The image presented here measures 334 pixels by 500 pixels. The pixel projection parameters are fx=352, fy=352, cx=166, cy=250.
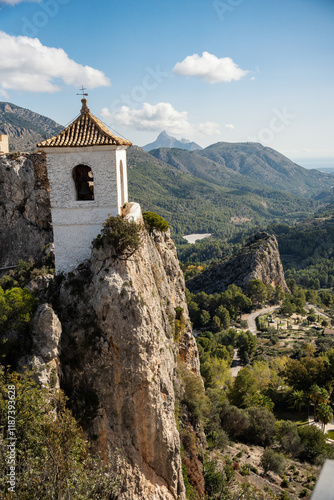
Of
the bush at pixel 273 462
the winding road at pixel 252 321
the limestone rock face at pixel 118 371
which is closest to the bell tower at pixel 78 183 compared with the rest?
the limestone rock face at pixel 118 371

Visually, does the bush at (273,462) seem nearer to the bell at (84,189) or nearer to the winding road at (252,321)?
the bell at (84,189)

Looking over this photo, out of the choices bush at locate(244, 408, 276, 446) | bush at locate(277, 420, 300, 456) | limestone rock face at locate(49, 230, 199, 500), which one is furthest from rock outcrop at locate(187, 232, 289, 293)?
limestone rock face at locate(49, 230, 199, 500)

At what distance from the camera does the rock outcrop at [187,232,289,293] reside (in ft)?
324

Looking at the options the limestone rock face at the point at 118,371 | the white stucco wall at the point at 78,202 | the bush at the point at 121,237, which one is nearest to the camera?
the limestone rock face at the point at 118,371

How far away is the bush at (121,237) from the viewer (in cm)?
1574

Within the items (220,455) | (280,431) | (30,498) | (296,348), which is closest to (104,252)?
(30,498)

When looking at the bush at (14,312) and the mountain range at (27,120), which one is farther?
the mountain range at (27,120)

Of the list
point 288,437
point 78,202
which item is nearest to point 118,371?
point 78,202

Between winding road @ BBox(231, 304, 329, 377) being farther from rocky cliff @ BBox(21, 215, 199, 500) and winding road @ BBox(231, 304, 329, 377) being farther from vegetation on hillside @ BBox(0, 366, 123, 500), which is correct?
vegetation on hillside @ BBox(0, 366, 123, 500)

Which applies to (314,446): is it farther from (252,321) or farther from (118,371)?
(252,321)

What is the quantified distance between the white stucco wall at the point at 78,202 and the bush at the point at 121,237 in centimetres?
91

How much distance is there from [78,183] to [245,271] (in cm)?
8625

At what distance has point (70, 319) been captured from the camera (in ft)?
50.0

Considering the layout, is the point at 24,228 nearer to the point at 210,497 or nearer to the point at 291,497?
the point at 210,497
